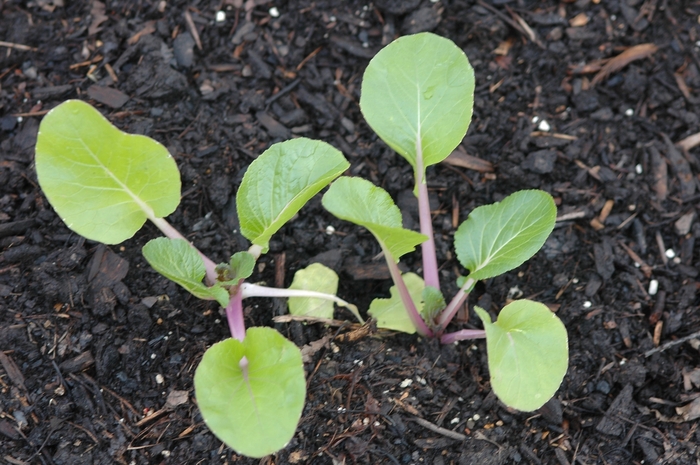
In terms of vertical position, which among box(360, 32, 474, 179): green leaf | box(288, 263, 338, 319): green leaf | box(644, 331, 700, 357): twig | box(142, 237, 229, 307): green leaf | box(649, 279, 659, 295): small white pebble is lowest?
box(644, 331, 700, 357): twig

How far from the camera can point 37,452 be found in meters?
1.67

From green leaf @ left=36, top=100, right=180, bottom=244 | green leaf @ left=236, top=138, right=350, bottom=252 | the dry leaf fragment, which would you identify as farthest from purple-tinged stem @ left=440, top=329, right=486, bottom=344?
the dry leaf fragment

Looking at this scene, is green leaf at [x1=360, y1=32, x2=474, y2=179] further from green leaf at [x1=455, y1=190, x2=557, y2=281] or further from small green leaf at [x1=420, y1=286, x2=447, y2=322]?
small green leaf at [x1=420, y1=286, x2=447, y2=322]

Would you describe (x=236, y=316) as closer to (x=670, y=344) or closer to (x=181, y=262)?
(x=181, y=262)

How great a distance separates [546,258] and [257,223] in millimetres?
1021

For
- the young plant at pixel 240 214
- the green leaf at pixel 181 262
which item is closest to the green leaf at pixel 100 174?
the young plant at pixel 240 214

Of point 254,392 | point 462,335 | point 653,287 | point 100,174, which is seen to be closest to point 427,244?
point 462,335

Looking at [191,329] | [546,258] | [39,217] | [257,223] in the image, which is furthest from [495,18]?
[39,217]

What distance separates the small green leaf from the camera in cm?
186

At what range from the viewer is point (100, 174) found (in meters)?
1.69

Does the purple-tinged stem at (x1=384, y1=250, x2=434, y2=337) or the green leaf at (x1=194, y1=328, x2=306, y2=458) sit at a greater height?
the green leaf at (x1=194, y1=328, x2=306, y2=458)

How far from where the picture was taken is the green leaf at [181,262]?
163 cm

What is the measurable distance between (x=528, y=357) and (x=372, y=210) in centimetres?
56

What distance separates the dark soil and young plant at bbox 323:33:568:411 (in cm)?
15
